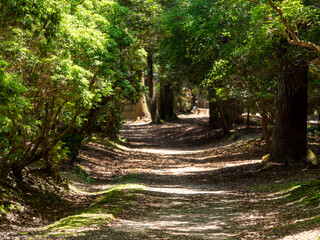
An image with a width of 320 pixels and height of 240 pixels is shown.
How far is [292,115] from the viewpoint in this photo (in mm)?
15695

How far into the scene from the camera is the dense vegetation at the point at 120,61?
27.3ft

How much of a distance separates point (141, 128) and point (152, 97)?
3.67 metres

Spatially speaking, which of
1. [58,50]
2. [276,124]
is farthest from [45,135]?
[276,124]

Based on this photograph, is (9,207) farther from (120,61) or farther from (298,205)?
(120,61)

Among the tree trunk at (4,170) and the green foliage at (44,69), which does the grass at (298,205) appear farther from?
the tree trunk at (4,170)

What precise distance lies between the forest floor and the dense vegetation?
1.36 m

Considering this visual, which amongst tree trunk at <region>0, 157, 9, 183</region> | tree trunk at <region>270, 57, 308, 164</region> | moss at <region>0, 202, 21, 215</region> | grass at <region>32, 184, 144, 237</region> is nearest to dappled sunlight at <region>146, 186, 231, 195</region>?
grass at <region>32, 184, 144, 237</region>


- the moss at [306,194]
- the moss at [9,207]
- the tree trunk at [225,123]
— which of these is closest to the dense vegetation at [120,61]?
the moss at [9,207]

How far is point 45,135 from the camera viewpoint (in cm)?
1195

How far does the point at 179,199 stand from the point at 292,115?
5.71 m

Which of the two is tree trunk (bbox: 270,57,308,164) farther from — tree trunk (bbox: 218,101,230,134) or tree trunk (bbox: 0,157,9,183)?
tree trunk (bbox: 218,101,230,134)

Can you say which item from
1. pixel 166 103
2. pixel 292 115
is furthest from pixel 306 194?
pixel 166 103

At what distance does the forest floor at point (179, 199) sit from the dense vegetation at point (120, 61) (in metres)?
1.36

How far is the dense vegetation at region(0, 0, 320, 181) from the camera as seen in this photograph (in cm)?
831
